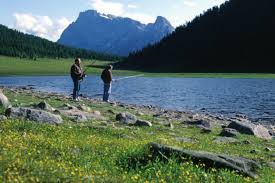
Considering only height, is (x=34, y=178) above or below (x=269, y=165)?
above

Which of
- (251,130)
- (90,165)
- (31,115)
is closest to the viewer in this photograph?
(90,165)

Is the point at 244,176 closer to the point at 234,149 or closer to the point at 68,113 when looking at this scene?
the point at 234,149

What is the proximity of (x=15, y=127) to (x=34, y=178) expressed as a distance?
9143 millimetres

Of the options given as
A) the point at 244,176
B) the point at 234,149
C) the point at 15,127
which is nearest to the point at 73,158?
the point at 244,176

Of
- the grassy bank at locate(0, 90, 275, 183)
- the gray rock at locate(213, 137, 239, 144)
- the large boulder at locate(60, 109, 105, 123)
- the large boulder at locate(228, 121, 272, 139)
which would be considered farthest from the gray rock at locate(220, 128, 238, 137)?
the grassy bank at locate(0, 90, 275, 183)

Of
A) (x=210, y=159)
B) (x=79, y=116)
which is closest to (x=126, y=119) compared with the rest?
(x=79, y=116)

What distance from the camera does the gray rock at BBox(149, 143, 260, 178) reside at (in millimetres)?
13442

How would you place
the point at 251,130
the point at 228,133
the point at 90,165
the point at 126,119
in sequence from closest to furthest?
1. the point at 90,165
2. the point at 228,133
3. the point at 126,119
4. the point at 251,130

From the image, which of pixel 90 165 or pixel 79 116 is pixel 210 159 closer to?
pixel 90 165

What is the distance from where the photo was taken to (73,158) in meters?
13.0

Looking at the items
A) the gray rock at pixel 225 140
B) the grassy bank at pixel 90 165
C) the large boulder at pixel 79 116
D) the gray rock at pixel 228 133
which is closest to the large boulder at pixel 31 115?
the large boulder at pixel 79 116

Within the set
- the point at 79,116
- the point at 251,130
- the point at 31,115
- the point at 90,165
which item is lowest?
the point at 251,130

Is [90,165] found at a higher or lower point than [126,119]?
higher

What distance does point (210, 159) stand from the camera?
13.6 metres
